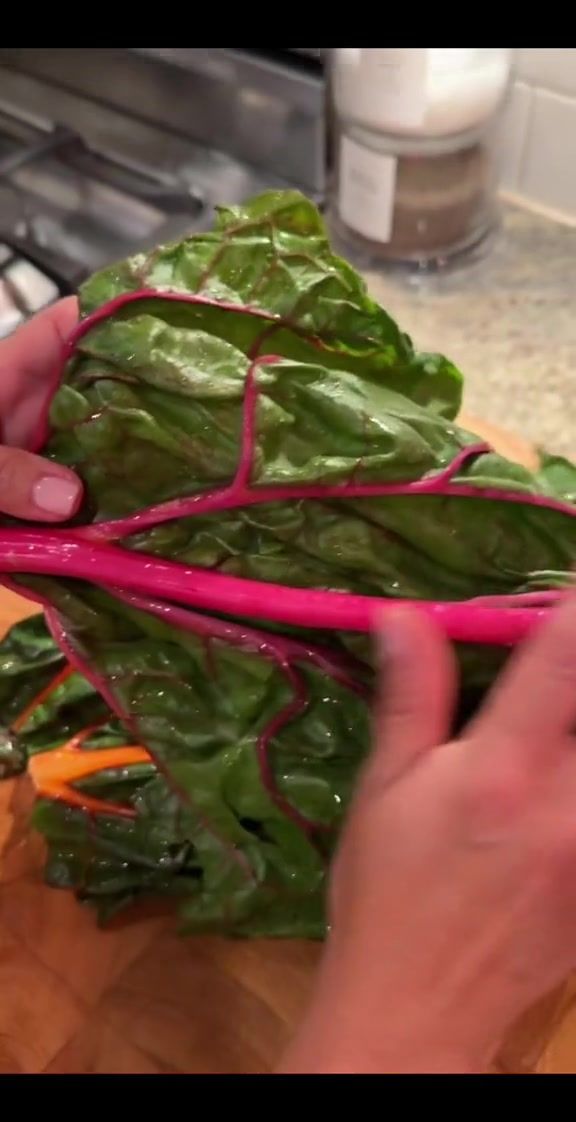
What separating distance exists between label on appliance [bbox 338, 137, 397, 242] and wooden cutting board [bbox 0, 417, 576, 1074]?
2.46 ft

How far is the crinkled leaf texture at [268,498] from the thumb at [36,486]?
20 millimetres

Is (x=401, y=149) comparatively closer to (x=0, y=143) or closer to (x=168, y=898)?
(x=0, y=143)

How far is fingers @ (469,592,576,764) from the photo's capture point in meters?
0.48

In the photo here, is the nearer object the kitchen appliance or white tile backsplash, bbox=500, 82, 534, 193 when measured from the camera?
the kitchen appliance

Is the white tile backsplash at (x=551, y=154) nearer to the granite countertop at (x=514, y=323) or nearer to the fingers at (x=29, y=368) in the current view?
the granite countertop at (x=514, y=323)

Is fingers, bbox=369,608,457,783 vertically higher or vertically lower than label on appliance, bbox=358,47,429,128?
lower

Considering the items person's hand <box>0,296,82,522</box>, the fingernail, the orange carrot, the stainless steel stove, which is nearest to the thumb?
the fingernail

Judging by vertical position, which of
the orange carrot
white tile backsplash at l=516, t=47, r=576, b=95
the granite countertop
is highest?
white tile backsplash at l=516, t=47, r=576, b=95

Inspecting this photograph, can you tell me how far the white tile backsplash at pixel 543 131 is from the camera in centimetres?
111

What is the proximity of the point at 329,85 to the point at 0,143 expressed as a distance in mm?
458

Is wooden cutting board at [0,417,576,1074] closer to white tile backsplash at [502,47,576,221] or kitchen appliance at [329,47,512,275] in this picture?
kitchen appliance at [329,47,512,275]

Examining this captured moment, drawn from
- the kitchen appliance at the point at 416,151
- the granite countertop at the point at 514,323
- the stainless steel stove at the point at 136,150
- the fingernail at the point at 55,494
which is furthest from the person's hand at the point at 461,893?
the stainless steel stove at the point at 136,150

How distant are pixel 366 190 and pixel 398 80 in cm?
14

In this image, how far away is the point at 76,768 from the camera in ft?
2.61
